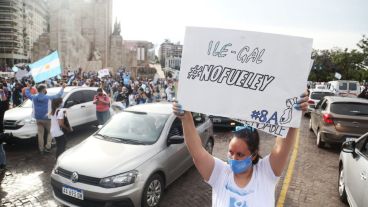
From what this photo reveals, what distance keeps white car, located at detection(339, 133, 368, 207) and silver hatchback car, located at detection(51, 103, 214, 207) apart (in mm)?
2758

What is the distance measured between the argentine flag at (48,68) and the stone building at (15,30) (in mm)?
99764

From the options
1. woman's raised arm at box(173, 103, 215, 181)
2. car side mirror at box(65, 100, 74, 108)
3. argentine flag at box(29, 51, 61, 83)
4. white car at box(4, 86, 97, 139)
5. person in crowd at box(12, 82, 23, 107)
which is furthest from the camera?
person in crowd at box(12, 82, 23, 107)

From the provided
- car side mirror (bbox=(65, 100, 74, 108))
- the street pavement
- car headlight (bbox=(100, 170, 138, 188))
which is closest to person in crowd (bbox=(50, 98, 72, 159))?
the street pavement

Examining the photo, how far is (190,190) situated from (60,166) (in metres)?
2.46

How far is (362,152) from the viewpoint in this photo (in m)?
4.72

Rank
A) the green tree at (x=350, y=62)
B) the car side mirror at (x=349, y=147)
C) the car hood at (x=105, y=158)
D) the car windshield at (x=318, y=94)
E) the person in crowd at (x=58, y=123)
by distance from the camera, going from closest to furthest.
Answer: the car hood at (x=105, y=158) < the car side mirror at (x=349, y=147) < the person in crowd at (x=58, y=123) < the car windshield at (x=318, y=94) < the green tree at (x=350, y=62)

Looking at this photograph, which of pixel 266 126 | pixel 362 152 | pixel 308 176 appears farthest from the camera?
pixel 308 176

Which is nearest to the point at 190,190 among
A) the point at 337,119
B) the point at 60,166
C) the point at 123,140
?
the point at 123,140

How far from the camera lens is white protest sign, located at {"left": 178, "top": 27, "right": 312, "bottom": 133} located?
2.20m

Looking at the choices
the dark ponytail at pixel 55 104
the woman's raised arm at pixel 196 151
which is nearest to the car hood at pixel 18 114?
the dark ponytail at pixel 55 104

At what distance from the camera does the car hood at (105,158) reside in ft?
15.3

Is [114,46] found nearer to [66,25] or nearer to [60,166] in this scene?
[66,25]

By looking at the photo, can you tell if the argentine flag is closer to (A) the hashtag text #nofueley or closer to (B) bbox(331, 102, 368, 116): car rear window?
(A) the hashtag text #nofueley

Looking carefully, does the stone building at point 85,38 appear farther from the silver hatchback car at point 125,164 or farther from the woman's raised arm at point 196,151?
the woman's raised arm at point 196,151
